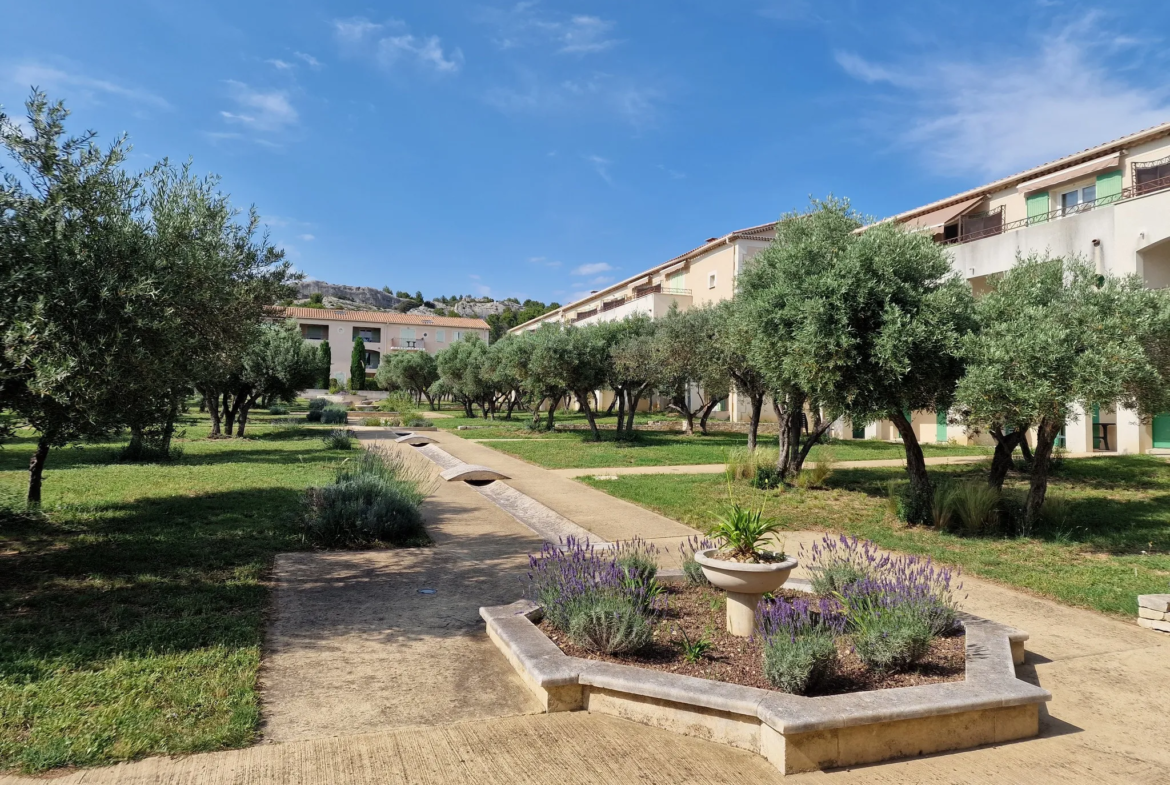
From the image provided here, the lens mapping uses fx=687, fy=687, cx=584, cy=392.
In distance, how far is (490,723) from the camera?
12.1ft

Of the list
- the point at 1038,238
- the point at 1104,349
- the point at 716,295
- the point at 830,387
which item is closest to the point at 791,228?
the point at 830,387

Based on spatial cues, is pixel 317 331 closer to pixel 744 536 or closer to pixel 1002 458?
pixel 1002 458

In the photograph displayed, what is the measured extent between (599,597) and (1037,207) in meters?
23.7

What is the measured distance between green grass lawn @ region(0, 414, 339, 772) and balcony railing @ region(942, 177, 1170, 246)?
1844cm

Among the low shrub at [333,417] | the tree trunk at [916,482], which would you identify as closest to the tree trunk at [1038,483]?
the tree trunk at [916,482]

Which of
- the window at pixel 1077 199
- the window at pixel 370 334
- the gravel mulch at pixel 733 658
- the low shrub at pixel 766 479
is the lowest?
the gravel mulch at pixel 733 658

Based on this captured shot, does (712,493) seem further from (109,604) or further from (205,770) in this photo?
(205,770)

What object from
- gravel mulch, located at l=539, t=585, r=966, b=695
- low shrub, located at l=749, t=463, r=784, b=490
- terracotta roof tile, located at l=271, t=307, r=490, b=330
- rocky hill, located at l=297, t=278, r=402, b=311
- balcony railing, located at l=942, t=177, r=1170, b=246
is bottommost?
gravel mulch, located at l=539, t=585, r=966, b=695

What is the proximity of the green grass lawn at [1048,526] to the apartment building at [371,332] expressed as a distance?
67166 millimetres

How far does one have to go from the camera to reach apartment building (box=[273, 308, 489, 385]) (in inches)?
3110

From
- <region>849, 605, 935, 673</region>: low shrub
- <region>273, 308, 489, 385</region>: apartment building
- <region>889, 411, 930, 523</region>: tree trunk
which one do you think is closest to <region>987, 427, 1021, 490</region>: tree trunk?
<region>889, 411, 930, 523</region>: tree trunk

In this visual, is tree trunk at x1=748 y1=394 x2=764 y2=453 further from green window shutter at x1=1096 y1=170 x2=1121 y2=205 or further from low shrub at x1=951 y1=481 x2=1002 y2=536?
green window shutter at x1=1096 y1=170 x2=1121 y2=205

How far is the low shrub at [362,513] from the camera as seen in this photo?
8242mm

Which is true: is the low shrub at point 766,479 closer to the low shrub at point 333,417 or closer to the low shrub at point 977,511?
the low shrub at point 977,511
